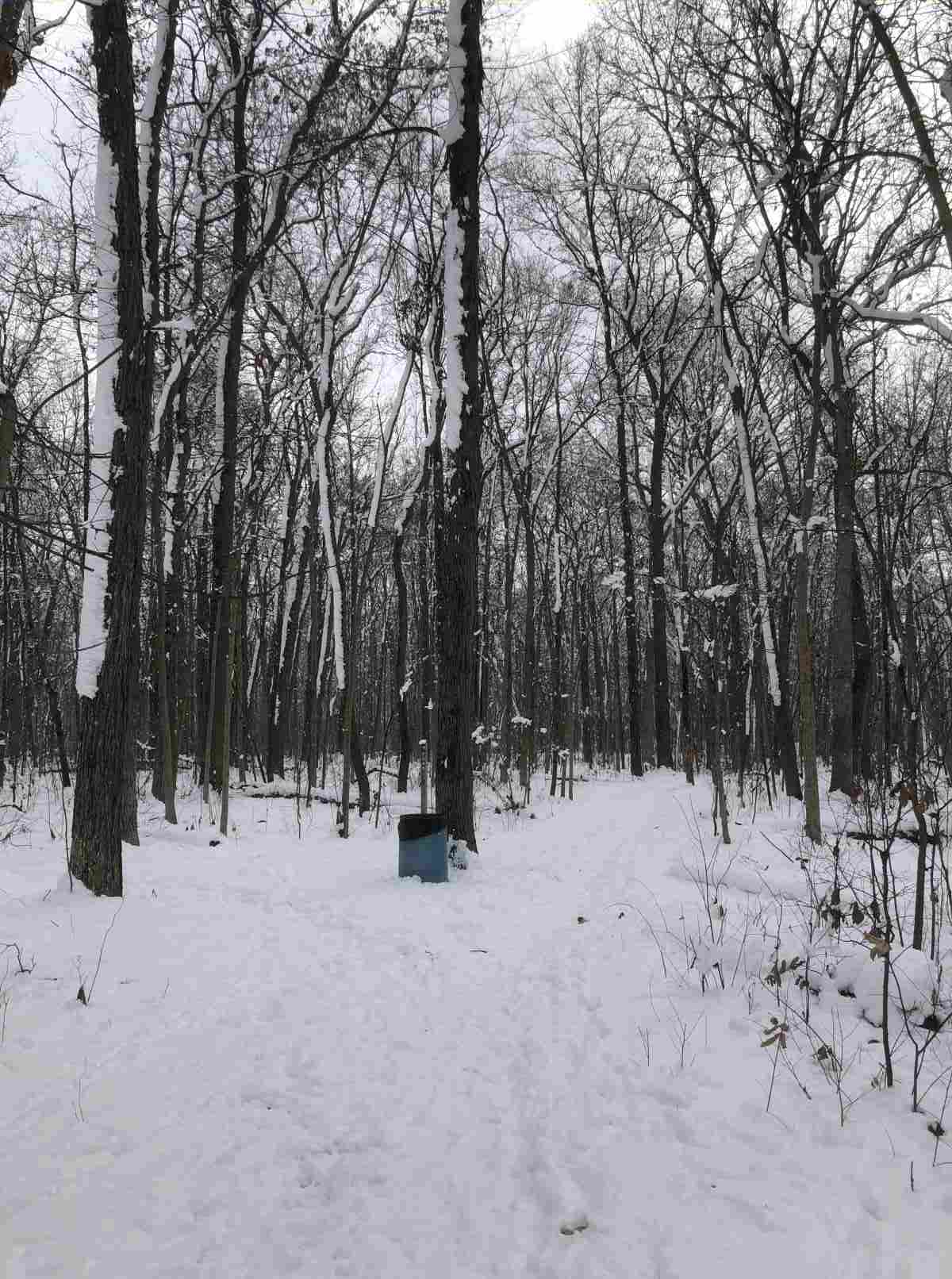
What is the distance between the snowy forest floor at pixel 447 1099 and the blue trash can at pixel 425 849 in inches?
33.5

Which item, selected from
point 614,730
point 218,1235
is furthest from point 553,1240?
point 614,730

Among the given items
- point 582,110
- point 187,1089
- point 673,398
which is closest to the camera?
point 187,1089

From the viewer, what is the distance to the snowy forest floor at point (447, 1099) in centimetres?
191

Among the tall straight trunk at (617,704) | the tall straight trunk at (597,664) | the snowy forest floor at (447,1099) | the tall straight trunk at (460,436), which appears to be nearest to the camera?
the snowy forest floor at (447,1099)

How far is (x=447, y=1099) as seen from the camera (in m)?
2.71

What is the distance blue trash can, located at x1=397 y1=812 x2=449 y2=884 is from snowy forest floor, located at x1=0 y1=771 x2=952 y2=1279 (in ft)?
2.79

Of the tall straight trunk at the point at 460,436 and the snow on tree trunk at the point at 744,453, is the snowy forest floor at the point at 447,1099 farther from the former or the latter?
the snow on tree trunk at the point at 744,453

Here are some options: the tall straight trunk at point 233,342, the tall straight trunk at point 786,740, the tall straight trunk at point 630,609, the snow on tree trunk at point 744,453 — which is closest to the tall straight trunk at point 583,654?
the tall straight trunk at point 630,609

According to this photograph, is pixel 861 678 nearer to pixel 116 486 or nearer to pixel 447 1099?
pixel 447 1099

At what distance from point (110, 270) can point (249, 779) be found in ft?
42.8

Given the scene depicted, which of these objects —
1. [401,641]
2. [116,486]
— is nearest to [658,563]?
[401,641]

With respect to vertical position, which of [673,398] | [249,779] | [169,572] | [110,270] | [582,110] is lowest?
[249,779]

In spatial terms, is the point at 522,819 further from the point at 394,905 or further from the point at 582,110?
the point at 582,110

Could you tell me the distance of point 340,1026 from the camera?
10.8 feet
